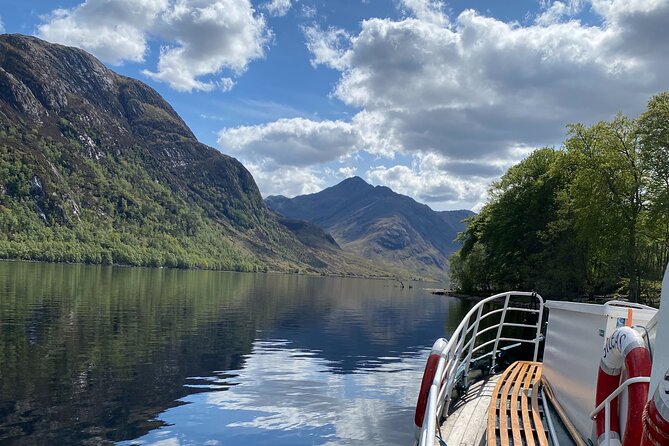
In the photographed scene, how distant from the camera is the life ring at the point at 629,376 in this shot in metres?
5.16

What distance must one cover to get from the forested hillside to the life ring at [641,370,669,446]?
Result: 46.3 metres

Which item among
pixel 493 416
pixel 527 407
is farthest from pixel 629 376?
pixel 527 407

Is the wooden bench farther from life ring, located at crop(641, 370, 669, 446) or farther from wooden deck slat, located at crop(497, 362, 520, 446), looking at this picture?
life ring, located at crop(641, 370, 669, 446)

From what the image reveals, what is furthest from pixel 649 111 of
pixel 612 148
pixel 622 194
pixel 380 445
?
pixel 380 445

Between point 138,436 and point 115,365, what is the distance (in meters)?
9.98

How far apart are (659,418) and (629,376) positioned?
1857 mm

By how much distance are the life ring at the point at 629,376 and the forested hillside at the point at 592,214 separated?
144 feet

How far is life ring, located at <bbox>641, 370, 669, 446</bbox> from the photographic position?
3.86 meters

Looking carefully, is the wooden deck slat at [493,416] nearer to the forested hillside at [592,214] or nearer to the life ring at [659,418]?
the life ring at [659,418]

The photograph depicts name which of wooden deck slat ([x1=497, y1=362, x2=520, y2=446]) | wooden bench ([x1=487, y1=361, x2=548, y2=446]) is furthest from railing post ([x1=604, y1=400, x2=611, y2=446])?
wooden deck slat ([x1=497, y1=362, x2=520, y2=446])

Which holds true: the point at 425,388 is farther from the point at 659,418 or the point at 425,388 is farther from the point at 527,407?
the point at 659,418

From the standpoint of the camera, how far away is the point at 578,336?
29.7ft

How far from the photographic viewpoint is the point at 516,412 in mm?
9500

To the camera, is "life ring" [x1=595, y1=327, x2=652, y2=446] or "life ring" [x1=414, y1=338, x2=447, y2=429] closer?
"life ring" [x1=595, y1=327, x2=652, y2=446]
